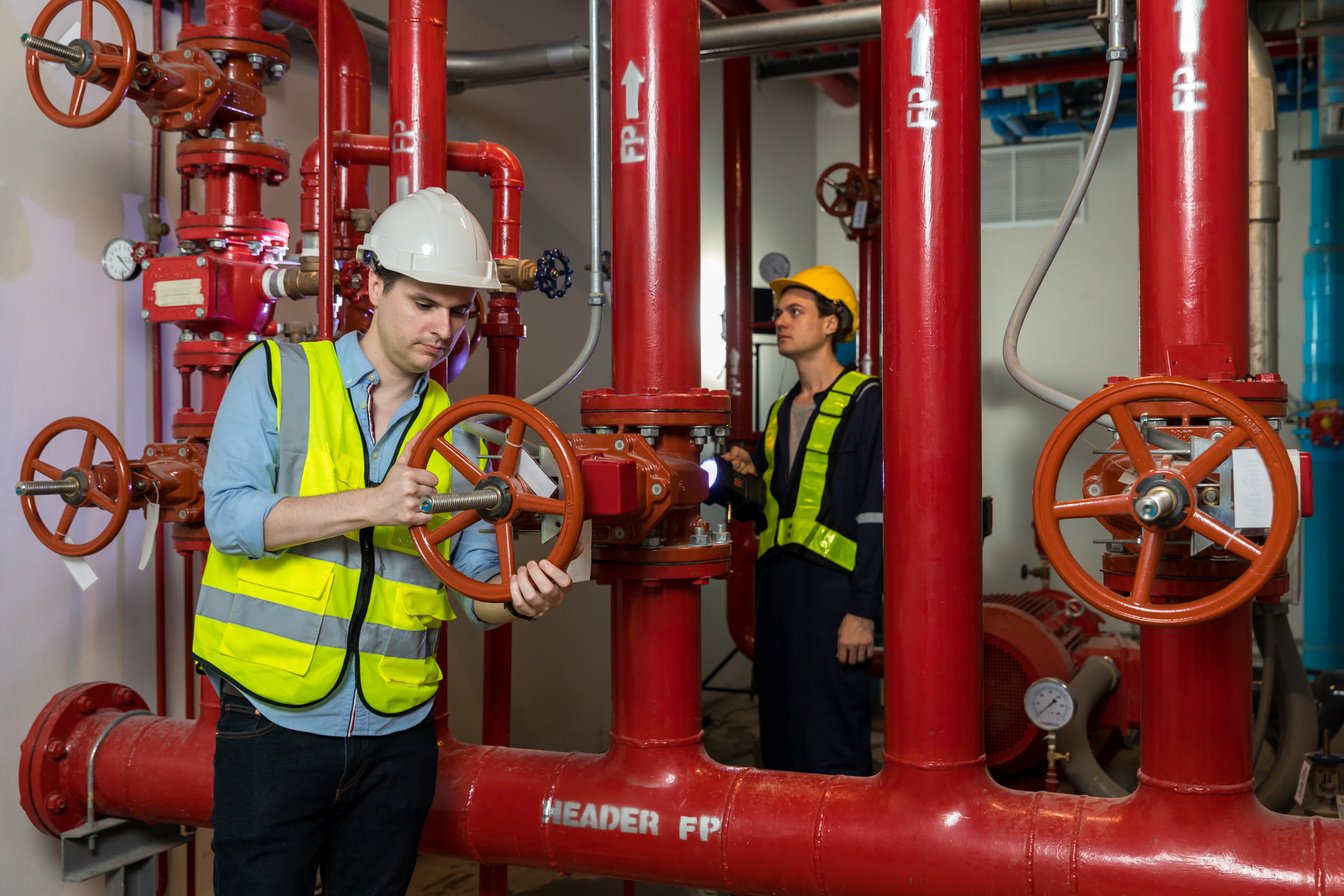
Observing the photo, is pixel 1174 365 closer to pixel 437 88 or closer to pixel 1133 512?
pixel 1133 512

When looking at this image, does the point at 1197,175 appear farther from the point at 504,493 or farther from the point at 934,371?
the point at 504,493

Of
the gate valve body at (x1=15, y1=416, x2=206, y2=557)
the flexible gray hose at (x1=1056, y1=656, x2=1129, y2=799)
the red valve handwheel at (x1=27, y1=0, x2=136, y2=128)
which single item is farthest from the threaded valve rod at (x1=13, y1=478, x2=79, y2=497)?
the flexible gray hose at (x1=1056, y1=656, x2=1129, y2=799)

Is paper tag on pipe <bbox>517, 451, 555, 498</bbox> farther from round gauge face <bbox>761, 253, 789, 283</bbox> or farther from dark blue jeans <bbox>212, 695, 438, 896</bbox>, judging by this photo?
round gauge face <bbox>761, 253, 789, 283</bbox>

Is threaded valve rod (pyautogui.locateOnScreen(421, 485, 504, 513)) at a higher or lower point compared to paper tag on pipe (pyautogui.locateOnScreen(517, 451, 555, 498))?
lower

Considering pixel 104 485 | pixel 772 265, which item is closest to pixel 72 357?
pixel 104 485

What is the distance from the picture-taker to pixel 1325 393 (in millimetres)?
6148

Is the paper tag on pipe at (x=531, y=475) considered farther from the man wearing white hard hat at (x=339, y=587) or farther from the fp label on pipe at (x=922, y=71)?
the fp label on pipe at (x=922, y=71)

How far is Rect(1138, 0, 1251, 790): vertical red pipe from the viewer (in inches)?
70.2

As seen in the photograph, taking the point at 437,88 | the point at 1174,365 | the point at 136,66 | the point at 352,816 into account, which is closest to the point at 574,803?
the point at 352,816

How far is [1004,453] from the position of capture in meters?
7.04

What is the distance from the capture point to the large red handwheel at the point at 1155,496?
1.52 metres

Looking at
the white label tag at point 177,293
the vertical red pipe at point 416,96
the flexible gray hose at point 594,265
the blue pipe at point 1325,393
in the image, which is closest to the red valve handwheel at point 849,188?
the blue pipe at point 1325,393

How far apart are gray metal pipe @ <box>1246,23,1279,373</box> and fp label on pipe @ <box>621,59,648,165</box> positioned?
7.82 ft

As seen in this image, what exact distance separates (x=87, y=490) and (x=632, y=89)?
128 cm
